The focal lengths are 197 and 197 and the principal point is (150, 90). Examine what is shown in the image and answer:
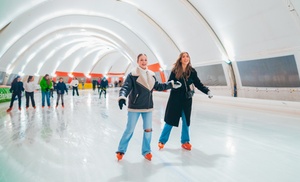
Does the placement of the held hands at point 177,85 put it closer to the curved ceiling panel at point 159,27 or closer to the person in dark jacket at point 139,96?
the person in dark jacket at point 139,96

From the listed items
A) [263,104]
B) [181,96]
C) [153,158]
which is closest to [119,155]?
[153,158]

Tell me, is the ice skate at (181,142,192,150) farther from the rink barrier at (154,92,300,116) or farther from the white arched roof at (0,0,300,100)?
the white arched roof at (0,0,300,100)

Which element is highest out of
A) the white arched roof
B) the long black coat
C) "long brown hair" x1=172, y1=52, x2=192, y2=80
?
the white arched roof

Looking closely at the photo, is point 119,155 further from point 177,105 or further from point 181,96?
point 181,96

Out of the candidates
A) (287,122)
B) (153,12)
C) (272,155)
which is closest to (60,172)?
(272,155)

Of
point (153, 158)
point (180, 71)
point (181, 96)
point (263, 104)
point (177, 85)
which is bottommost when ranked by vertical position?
point (153, 158)

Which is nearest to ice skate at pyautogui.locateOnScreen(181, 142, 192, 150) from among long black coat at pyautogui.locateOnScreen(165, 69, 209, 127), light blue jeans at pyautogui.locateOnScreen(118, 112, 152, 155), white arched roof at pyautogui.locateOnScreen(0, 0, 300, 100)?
long black coat at pyautogui.locateOnScreen(165, 69, 209, 127)

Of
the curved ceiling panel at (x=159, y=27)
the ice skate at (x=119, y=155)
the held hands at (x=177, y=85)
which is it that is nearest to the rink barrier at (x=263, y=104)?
the curved ceiling panel at (x=159, y=27)

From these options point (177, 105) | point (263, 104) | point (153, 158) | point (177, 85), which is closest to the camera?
point (153, 158)

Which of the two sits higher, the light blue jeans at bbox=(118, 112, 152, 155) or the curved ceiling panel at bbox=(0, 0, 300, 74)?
the curved ceiling panel at bbox=(0, 0, 300, 74)

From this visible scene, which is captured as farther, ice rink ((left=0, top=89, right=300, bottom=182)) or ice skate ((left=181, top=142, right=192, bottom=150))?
ice skate ((left=181, top=142, right=192, bottom=150))

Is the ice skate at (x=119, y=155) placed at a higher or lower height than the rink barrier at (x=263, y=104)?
lower

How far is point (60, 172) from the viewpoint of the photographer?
8.56 ft

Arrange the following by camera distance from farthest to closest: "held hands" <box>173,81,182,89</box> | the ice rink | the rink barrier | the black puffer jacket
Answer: the rink barrier, "held hands" <box>173,81,182,89</box>, the black puffer jacket, the ice rink
